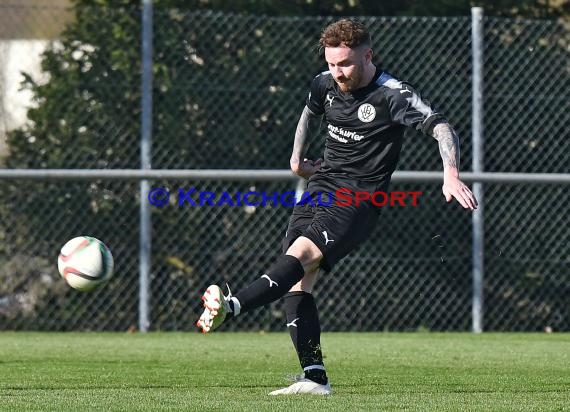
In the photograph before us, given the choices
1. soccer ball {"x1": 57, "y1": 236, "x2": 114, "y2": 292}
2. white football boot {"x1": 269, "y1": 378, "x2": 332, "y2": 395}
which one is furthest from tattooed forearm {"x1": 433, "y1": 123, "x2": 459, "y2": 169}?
soccer ball {"x1": 57, "y1": 236, "x2": 114, "y2": 292}

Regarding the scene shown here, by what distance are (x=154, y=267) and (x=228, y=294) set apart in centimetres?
499

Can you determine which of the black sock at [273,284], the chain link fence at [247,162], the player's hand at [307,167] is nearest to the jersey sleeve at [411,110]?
the player's hand at [307,167]

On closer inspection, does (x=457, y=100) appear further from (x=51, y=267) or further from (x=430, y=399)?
(x=430, y=399)

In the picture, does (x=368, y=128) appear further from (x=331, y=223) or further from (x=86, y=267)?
(x=86, y=267)

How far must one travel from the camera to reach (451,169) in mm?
5816

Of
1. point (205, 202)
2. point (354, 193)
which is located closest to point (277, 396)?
point (354, 193)

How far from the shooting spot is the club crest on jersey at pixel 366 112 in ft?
20.8

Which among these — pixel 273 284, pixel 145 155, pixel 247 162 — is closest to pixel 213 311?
pixel 273 284

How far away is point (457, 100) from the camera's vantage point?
10891 millimetres

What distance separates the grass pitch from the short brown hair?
1.64 m

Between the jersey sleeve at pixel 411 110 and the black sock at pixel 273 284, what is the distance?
2.80ft

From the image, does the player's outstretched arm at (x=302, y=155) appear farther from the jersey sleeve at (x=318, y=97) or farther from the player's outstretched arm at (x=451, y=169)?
the player's outstretched arm at (x=451, y=169)

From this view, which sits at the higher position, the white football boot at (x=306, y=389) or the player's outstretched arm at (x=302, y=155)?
the player's outstretched arm at (x=302, y=155)

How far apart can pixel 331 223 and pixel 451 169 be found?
0.67 meters
